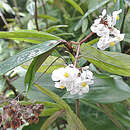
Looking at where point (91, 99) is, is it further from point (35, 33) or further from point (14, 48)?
point (14, 48)

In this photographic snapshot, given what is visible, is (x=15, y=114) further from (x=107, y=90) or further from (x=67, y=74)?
(x=107, y=90)

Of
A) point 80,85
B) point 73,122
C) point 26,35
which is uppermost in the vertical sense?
point 26,35

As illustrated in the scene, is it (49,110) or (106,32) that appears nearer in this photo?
(106,32)

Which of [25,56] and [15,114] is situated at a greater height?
[25,56]

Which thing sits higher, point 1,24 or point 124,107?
point 1,24

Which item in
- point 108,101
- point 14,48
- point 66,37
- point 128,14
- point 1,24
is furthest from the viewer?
point 1,24

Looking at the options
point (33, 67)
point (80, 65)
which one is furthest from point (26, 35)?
point (80, 65)

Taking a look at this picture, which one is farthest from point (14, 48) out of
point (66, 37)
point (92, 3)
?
point (92, 3)

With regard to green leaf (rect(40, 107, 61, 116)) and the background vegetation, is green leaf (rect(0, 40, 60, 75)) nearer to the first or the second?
the background vegetation
